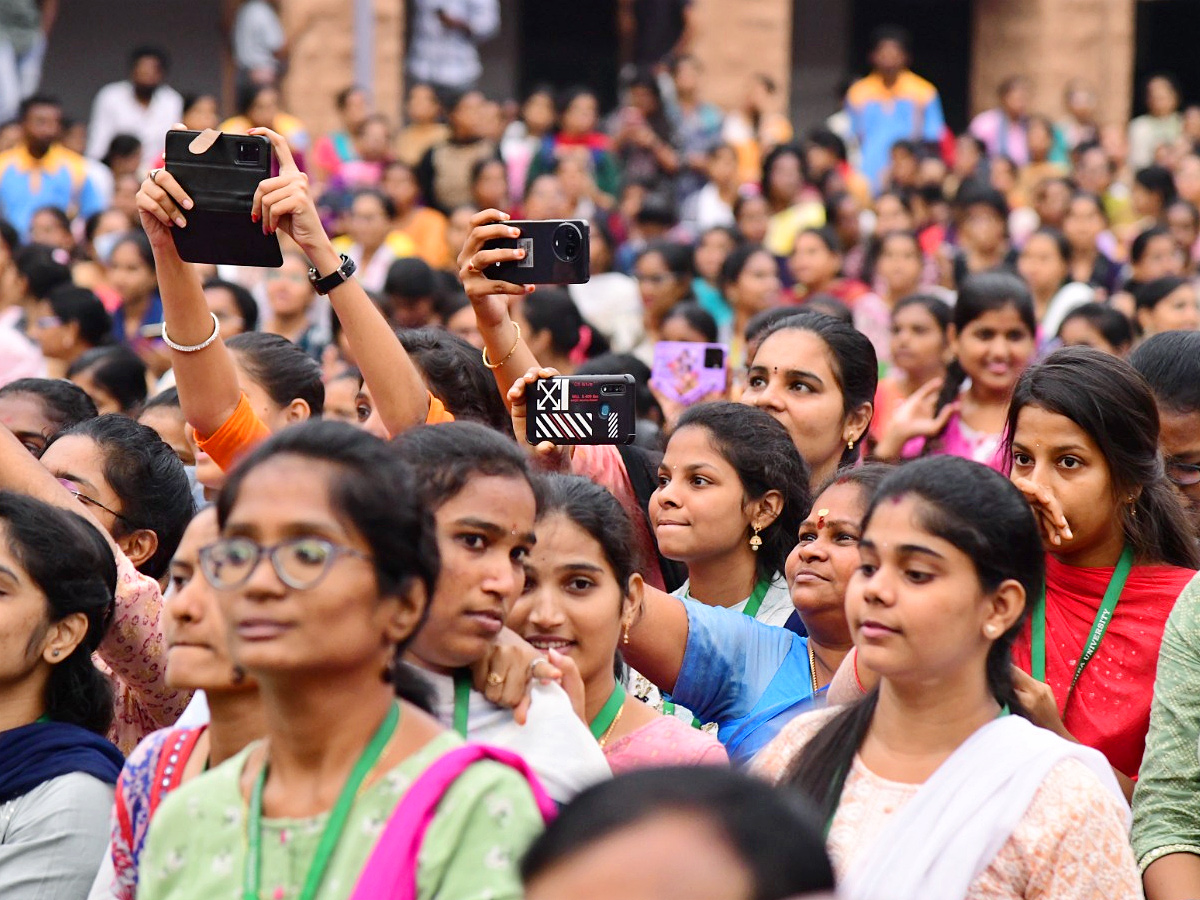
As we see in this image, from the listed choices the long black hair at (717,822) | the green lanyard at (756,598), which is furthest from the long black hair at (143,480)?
the long black hair at (717,822)

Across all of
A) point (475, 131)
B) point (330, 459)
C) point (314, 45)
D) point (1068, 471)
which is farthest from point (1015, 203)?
point (330, 459)

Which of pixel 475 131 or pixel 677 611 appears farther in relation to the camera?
pixel 475 131

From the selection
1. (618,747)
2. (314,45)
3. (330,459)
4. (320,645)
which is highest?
(314,45)

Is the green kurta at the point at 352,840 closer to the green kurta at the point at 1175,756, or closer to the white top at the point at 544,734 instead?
the white top at the point at 544,734

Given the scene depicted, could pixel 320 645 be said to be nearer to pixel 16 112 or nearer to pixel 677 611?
pixel 677 611

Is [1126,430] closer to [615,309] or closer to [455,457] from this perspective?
[455,457]

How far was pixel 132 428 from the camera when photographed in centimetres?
392

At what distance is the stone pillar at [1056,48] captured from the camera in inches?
581

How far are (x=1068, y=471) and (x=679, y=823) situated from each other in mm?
2175

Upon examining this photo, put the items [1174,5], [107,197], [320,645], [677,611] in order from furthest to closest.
Answer: [1174,5], [107,197], [677,611], [320,645]

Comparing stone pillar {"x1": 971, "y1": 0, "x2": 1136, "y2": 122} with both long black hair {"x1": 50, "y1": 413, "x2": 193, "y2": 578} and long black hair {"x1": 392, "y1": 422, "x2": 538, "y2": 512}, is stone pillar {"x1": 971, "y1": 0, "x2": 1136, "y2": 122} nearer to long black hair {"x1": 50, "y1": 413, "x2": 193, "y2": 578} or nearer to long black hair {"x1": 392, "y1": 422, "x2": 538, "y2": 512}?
long black hair {"x1": 50, "y1": 413, "x2": 193, "y2": 578}

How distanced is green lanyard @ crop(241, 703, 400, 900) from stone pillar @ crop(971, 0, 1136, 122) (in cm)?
1358

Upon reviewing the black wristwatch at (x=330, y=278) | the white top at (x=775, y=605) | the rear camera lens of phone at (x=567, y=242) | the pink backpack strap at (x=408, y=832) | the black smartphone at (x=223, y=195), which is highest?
the black smartphone at (x=223, y=195)

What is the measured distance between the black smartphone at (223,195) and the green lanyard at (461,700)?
1106mm
